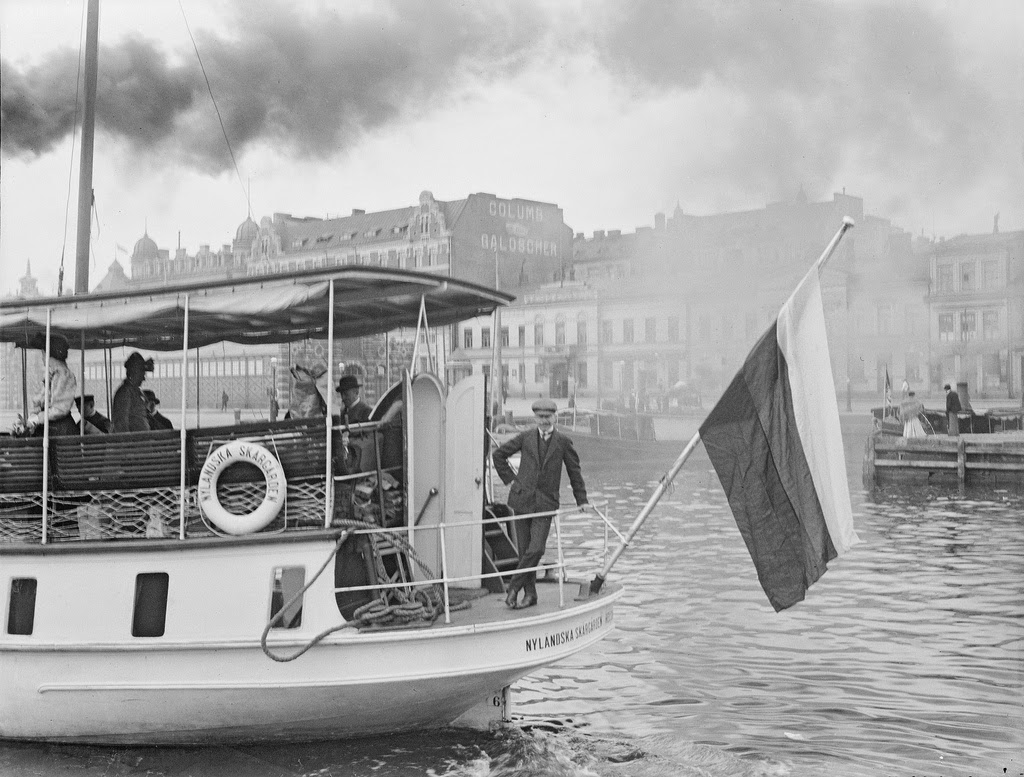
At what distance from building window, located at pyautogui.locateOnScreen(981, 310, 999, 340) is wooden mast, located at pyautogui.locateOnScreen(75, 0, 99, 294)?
4595 cm

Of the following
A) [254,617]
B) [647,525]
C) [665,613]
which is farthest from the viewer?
[647,525]

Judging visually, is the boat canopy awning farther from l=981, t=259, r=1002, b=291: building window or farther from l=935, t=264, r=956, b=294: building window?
l=981, t=259, r=1002, b=291: building window

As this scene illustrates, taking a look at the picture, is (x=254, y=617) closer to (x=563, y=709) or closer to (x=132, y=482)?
(x=132, y=482)

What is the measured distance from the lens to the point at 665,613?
52.1 feet

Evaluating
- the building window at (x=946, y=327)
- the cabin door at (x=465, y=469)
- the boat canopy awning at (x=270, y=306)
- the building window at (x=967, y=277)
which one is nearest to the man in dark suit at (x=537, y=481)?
the cabin door at (x=465, y=469)

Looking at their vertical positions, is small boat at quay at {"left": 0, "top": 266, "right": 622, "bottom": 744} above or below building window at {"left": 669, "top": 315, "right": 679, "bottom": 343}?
below

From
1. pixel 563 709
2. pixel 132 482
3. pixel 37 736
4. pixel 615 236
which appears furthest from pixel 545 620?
pixel 615 236

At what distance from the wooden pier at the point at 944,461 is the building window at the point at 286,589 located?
26354 millimetres

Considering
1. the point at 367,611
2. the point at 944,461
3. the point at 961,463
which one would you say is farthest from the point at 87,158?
the point at 944,461

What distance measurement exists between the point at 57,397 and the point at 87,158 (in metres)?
6.50

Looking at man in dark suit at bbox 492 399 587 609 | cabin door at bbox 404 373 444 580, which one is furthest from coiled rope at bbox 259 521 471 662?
cabin door at bbox 404 373 444 580

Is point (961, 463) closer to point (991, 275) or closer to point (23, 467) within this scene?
point (991, 275)

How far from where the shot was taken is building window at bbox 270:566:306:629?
8570 millimetres

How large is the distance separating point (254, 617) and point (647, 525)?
1849 centimetres
